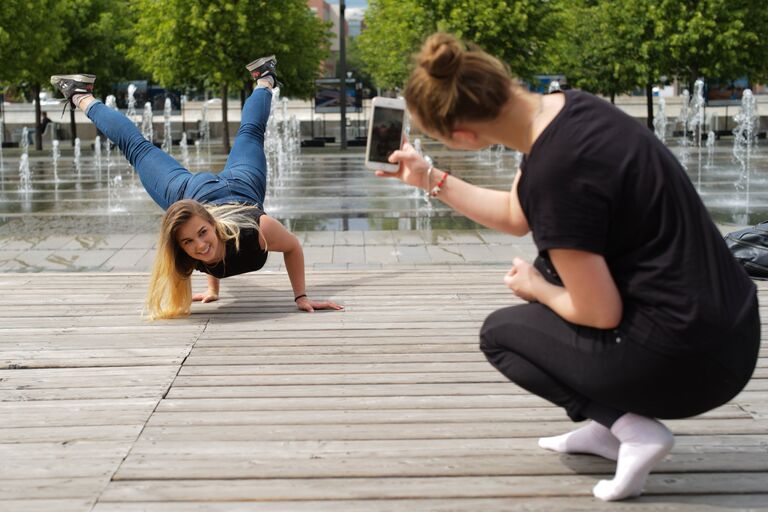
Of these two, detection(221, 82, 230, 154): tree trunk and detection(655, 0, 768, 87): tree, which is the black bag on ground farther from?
detection(655, 0, 768, 87): tree

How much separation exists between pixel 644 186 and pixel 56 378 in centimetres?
271

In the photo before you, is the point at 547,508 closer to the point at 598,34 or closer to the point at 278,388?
the point at 278,388

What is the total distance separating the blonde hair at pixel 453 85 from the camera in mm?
2631

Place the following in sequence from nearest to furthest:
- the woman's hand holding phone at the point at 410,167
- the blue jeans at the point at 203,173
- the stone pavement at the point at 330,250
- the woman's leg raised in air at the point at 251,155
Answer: the woman's hand holding phone at the point at 410,167 → the blue jeans at the point at 203,173 → the woman's leg raised in air at the point at 251,155 → the stone pavement at the point at 330,250

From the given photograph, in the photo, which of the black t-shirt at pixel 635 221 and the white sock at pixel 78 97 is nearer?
the black t-shirt at pixel 635 221

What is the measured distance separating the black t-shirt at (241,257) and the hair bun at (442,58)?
117 inches

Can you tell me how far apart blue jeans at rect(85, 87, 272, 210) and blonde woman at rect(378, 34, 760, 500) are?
3.35m

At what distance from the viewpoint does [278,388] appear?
409 centimetres

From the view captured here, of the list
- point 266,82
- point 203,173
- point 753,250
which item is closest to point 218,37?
point 266,82

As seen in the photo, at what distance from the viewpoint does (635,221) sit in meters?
2.64

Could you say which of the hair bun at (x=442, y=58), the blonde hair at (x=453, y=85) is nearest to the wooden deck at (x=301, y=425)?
the blonde hair at (x=453, y=85)

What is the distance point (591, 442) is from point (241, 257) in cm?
274

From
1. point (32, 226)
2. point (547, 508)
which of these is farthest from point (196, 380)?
point (32, 226)

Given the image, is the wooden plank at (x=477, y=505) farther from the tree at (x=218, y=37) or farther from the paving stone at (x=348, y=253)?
the tree at (x=218, y=37)
